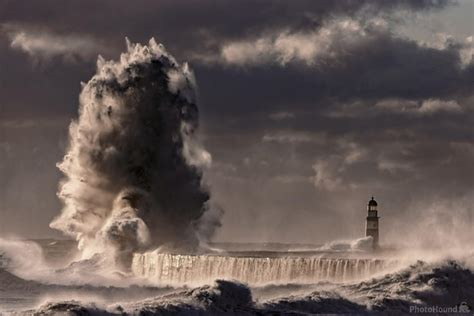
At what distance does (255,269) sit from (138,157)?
19.2 metres

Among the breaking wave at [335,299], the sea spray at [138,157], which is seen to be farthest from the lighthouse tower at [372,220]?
the breaking wave at [335,299]

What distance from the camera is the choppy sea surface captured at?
90.1 ft

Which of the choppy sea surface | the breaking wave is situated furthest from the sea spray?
the breaking wave

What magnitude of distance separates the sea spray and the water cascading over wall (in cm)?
782

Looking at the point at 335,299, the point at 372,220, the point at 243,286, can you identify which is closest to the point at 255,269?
the point at 335,299

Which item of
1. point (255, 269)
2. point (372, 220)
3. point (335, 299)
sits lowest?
point (335, 299)

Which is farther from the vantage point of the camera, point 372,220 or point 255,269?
point 372,220

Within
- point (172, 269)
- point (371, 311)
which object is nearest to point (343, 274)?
point (371, 311)

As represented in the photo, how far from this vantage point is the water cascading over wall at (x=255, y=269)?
1464 inches

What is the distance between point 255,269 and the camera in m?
41.4

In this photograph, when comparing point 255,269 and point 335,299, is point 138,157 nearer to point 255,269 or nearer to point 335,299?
point 255,269

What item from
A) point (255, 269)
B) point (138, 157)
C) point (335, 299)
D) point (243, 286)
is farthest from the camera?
point (138, 157)

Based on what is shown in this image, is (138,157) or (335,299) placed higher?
(138,157)

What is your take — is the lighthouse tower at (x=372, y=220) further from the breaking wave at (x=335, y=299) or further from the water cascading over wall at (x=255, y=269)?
the breaking wave at (x=335, y=299)
